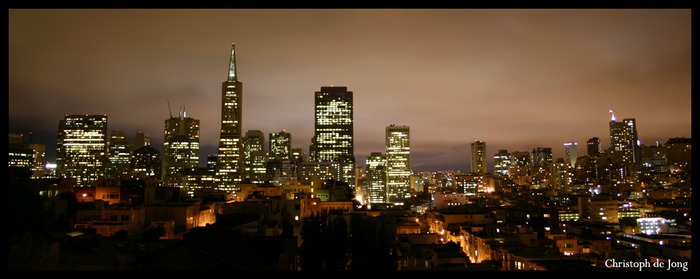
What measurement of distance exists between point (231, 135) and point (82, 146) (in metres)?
25.7

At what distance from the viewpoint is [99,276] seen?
2133mm

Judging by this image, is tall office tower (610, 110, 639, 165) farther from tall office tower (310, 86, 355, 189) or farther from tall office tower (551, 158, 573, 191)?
tall office tower (310, 86, 355, 189)

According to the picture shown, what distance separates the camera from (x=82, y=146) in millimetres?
86750

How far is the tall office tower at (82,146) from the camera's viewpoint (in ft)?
278

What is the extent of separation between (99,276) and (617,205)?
51312 millimetres

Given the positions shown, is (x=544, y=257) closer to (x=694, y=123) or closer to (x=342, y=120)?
(x=694, y=123)

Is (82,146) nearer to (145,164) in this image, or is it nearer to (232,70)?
(145,164)

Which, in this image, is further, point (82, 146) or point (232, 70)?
point (232, 70)

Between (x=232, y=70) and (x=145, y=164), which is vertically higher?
(x=232, y=70)

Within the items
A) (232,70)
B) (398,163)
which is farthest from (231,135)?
(398,163)

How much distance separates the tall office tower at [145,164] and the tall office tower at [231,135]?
10765 mm

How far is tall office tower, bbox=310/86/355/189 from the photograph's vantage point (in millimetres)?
93812

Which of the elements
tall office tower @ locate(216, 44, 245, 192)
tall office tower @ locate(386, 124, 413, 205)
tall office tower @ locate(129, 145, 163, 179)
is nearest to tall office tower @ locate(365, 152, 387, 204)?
tall office tower @ locate(386, 124, 413, 205)

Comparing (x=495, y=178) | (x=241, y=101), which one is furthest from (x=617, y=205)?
(x=241, y=101)
